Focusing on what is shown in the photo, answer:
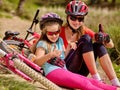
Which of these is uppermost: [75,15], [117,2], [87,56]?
[75,15]

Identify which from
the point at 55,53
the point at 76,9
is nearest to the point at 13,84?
the point at 55,53

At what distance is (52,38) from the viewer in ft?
18.4

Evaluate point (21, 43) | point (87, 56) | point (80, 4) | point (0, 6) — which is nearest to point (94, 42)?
point (87, 56)

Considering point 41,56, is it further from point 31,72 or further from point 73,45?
point 31,72

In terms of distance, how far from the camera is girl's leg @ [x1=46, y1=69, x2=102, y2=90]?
5.29 metres

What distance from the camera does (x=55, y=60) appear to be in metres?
5.44

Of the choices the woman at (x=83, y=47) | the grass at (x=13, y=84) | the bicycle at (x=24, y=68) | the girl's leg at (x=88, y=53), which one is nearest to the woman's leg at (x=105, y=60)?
the woman at (x=83, y=47)

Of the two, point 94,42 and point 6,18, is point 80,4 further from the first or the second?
point 6,18

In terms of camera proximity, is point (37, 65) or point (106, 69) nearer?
point (37, 65)

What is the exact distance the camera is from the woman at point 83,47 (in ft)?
18.5

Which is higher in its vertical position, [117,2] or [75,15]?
[75,15]

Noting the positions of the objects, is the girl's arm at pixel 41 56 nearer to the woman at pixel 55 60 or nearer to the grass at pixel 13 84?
the woman at pixel 55 60

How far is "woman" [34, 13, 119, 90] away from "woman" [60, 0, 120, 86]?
0.72 ft

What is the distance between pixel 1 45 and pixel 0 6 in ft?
33.6
